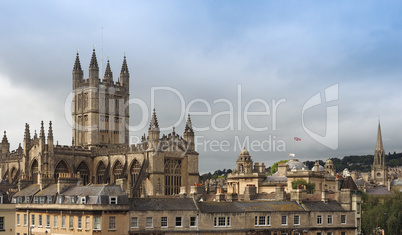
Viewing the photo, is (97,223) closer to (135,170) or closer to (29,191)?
(29,191)

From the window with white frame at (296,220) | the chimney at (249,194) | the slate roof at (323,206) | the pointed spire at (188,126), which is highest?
the pointed spire at (188,126)

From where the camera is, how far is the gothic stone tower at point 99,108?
106250 mm

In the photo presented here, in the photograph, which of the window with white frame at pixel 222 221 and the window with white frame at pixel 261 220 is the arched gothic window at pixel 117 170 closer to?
the window with white frame at pixel 222 221

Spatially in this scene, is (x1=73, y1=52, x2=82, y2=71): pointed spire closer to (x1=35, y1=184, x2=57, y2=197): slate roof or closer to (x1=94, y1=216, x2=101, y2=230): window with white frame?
(x1=35, y1=184, x2=57, y2=197): slate roof

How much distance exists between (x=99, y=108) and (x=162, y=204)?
2036 inches

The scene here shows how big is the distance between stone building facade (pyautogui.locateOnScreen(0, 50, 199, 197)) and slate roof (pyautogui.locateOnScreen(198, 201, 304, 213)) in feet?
79.8

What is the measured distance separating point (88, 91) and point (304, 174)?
38486mm

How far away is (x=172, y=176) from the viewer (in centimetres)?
9319

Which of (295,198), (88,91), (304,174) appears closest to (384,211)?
(295,198)

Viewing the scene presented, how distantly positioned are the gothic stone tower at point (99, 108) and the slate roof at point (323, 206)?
49574 mm

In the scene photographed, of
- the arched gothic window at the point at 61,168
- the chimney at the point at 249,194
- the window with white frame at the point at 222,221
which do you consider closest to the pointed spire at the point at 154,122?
the arched gothic window at the point at 61,168

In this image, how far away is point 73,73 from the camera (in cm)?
11056

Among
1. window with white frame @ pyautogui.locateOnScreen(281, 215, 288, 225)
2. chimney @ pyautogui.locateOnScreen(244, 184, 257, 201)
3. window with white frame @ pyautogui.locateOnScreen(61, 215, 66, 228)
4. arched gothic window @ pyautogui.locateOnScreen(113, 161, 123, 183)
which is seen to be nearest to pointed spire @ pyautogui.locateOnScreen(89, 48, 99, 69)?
arched gothic window @ pyautogui.locateOnScreen(113, 161, 123, 183)

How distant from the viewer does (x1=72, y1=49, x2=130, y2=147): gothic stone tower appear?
349 feet
